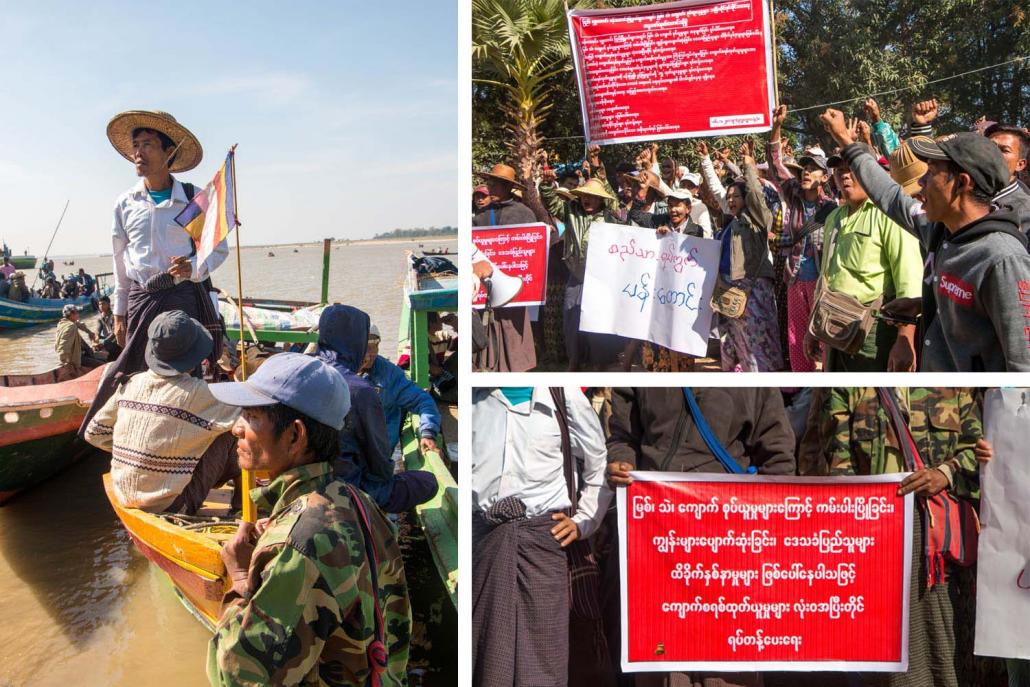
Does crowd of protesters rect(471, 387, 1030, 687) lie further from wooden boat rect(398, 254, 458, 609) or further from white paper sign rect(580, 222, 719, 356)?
white paper sign rect(580, 222, 719, 356)

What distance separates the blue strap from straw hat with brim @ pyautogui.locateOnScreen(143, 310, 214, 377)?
2037 mm

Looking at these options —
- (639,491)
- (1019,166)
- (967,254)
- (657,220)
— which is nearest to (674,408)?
(639,491)

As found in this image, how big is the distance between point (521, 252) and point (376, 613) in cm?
166

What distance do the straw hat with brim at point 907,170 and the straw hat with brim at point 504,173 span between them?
1315 millimetres

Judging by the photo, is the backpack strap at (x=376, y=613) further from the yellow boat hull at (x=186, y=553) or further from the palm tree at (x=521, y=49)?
the yellow boat hull at (x=186, y=553)

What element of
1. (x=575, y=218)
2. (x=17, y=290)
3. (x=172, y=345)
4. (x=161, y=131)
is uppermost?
(x=17, y=290)

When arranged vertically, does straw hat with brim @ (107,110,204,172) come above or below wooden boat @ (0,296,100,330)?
below

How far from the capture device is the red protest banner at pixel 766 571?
2252 millimetres

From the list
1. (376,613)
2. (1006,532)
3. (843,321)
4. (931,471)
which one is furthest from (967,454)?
(376,613)

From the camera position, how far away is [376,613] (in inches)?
71.3

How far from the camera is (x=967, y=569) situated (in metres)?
2.33

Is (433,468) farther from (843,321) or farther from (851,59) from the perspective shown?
(851,59)

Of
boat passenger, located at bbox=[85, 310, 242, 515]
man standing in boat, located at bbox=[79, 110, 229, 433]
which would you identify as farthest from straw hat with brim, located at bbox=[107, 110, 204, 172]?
boat passenger, located at bbox=[85, 310, 242, 515]

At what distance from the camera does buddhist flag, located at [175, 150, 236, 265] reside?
13.4 feet
